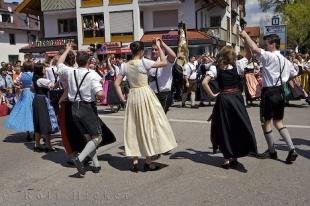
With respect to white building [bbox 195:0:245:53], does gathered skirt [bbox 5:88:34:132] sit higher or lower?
lower

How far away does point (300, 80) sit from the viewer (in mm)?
16188

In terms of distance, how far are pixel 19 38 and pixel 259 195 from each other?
5923 centimetres

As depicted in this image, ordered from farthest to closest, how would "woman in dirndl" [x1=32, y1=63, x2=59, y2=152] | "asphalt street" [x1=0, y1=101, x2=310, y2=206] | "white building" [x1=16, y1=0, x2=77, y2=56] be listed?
"white building" [x1=16, y1=0, x2=77, y2=56] → "woman in dirndl" [x1=32, y1=63, x2=59, y2=152] → "asphalt street" [x1=0, y1=101, x2=310, y2=206]

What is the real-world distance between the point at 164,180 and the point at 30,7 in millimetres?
39283

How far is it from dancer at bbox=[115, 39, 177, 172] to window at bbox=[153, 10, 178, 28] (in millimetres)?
31832

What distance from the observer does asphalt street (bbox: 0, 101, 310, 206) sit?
550 cm

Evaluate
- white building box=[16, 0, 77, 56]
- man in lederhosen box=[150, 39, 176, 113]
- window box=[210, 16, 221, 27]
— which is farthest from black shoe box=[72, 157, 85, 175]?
window box=[210, 16, 221, 27]

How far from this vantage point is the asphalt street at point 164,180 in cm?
550

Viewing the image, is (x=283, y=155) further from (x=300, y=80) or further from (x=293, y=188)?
(x=300, y=80)

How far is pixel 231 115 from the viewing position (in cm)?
668

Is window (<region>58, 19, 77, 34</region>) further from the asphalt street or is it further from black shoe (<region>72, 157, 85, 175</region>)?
black shoe (<region>72, 157, 85, 175</region>)

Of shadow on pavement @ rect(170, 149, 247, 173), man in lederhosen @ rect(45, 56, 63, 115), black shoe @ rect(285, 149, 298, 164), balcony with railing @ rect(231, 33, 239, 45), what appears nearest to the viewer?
black shoe @ rect(285, 149, 298, 164)

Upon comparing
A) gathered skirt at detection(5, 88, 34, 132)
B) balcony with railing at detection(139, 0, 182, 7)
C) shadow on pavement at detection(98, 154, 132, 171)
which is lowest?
shadow on pavement at detection(98, 154, 132, 171)

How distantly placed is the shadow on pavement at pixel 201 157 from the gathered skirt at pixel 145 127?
2.60 ft
